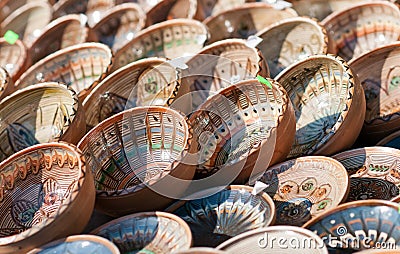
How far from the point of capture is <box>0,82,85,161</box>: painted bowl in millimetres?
2010

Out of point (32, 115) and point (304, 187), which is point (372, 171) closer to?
point (304, 187)

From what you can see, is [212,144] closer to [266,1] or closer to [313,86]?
[313,86]

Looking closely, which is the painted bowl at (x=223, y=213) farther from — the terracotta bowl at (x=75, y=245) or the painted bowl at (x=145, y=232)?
the terracotta bowl at (x=75, y=245)

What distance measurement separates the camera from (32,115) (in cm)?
207

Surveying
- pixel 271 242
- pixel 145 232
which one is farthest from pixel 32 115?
pixel 271 242

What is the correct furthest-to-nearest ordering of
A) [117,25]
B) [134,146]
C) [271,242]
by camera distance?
1. [117,25]
2. [134,146]
3. [271,242]

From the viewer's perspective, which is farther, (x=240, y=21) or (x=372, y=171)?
(x=240, y=21)

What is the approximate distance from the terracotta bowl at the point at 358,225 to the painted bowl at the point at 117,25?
150 centimetres

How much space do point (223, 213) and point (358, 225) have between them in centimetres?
34

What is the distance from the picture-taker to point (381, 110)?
196 centimetres

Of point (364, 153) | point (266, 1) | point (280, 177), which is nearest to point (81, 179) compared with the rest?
point (280, 177)

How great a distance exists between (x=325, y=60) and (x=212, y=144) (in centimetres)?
40

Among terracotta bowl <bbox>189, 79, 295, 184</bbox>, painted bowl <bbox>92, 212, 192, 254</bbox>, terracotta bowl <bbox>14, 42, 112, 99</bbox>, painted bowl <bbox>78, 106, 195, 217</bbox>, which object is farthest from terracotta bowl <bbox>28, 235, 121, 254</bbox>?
terracotta bowl <bbox>14, 42, 112, 99</bbox>

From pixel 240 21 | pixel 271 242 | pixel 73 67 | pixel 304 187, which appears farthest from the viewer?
pixel 240 21
